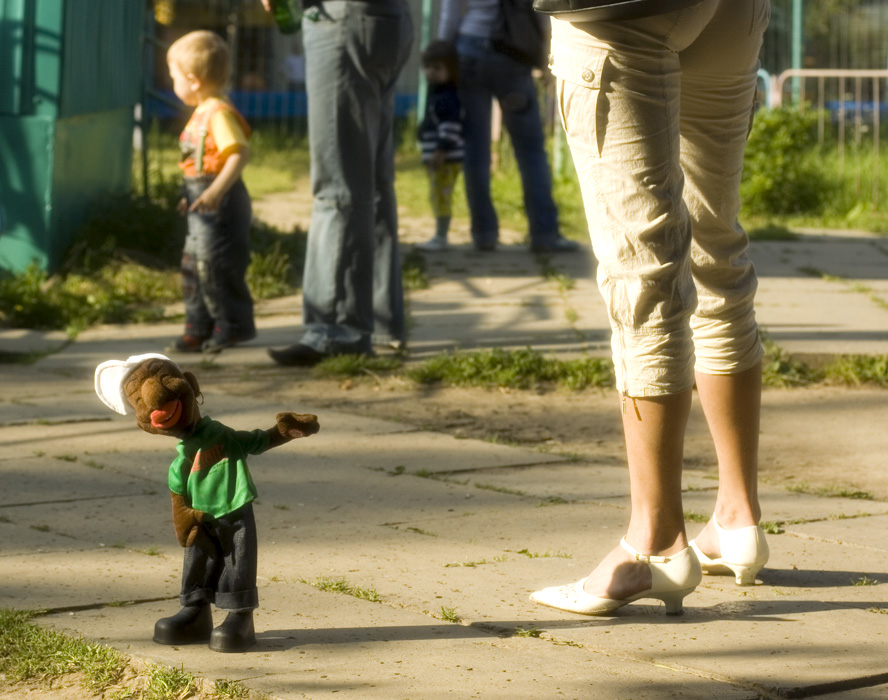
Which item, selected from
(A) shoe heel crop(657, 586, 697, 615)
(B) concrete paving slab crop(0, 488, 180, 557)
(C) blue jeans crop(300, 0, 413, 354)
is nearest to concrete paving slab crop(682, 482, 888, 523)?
(A) shoe heel crop(657, 586, 697, 615)

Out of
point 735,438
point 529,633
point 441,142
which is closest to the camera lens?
point 529,633

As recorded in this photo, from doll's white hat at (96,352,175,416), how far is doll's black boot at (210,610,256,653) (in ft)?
1.33

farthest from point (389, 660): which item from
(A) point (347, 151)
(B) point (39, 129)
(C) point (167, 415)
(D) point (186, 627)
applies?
(B) point (39, 129)

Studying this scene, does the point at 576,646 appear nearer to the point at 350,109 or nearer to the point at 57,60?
the point at 350,109

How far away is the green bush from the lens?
11336 mm

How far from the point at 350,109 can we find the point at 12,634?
3103 mm

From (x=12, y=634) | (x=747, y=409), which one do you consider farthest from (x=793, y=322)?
(x=12, y=634)

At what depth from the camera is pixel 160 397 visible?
7.77ft

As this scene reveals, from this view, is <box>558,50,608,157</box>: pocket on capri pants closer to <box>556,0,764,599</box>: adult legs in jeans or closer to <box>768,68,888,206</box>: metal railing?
<box>556,0,764,599</box>: adult legs in jeans

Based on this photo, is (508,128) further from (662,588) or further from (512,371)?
(662,588)

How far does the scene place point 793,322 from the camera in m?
6.33

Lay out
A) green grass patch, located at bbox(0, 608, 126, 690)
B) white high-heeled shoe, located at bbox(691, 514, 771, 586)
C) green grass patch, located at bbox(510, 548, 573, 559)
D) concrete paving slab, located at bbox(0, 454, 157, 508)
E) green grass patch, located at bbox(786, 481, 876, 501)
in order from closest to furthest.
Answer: green grass patch, located at bbox(0, 608, 126, 690)
white high-heeled shoe, located at bbox(691, 514, 771, 586)
green grass patch, located at bbox(510, 548, 573, 559)
concrete paving slab, located at bbox(0, 454, 157, 508)
green grass patch, located at bbox(786, 481, 876, 501)

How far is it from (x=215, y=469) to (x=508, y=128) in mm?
6891

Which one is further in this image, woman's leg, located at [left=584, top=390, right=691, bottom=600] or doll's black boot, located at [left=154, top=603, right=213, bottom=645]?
woman's leg, located at [left=584, top=390, right=691, bottom=600]
